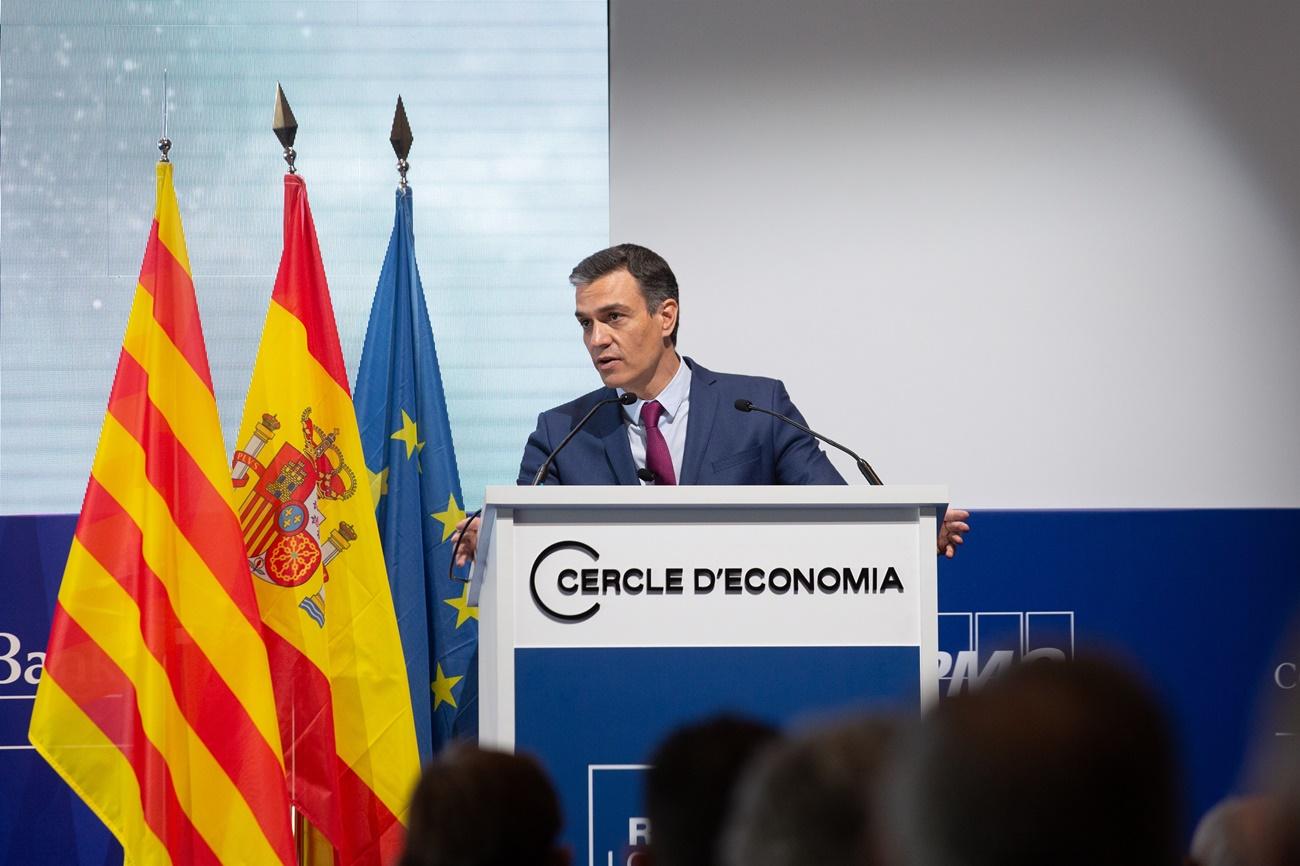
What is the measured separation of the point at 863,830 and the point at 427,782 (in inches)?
14.7

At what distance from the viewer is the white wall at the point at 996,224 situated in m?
4.93

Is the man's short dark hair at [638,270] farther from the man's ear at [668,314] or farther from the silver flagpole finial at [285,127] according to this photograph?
the silver flagpole finial at [285,127]

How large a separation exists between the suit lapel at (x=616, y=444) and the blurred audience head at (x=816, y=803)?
8.44 feet

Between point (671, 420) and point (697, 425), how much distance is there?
234mm

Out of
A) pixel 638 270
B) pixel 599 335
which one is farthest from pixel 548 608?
pixel 638 270

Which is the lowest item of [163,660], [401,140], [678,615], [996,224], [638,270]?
[163,660]

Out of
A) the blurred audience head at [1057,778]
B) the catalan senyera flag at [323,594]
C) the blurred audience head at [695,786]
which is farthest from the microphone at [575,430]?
the blurred audience head at [1057,778]

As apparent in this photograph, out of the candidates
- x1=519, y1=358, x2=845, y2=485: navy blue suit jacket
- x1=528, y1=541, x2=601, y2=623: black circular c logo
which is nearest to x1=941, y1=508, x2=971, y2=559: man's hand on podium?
x1=519, y1=358, x2=845, y2=485: navy blue suit jacket

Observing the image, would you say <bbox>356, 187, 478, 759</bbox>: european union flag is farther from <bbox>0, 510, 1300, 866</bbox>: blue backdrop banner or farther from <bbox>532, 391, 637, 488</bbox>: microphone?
<bbox>532, 391, 637, 488</bbox>: microphone

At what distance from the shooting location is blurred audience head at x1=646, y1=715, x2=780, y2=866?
1059 mm

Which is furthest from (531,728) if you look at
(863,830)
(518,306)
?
(518,306)

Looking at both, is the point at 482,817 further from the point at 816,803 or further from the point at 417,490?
the point at 417,490

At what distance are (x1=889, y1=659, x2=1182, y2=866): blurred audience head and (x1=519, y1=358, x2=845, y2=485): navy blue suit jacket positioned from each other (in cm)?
274

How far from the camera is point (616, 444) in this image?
351cm
